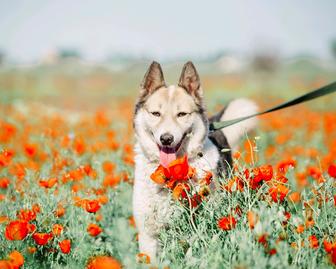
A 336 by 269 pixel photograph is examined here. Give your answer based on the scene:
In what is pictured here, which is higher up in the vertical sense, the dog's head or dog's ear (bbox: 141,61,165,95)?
dog's ear (bbox: 141,61,165,95)

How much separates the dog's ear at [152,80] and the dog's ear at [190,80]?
19 cm

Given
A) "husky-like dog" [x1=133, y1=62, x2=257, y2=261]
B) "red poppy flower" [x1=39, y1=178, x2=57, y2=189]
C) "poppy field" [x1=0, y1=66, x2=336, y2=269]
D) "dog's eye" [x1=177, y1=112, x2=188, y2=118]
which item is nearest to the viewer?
"poppy field" [x1=0, y1=66, x2=336, y2=269]

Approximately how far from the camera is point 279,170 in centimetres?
286

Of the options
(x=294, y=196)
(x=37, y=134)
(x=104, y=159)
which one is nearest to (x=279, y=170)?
(x=294, y=196)

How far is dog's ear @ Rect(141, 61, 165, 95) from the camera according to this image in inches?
148

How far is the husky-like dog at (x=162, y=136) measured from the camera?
11.4 ft

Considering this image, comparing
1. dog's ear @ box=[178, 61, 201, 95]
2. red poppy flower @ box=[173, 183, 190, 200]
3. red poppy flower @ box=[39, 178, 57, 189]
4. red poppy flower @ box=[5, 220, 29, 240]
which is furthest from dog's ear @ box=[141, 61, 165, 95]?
red poppy flower @ box=[5, 220, 29, 240]

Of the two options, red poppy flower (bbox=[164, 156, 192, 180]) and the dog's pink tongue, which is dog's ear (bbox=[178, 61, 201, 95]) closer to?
the dog's pink tongue

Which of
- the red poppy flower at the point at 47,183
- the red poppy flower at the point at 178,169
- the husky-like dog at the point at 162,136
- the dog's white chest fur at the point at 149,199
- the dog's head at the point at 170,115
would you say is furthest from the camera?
the dog's head at the point at 170,115

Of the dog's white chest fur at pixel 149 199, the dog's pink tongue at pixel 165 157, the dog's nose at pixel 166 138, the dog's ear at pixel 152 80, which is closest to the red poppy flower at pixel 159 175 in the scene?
the dog's white chest fur at pixel 149 199

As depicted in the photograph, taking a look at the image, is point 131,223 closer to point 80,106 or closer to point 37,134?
point 37,134

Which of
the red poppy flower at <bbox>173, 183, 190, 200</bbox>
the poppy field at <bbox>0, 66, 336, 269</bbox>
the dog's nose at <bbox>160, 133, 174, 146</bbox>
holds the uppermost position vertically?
the dog's nose at <bbox>160, 133, 174, 146</bbox>

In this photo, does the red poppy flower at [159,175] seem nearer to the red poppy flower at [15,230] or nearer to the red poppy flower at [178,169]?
the red poppy flower at [178,169]

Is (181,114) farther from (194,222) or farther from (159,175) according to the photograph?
(159,175)
